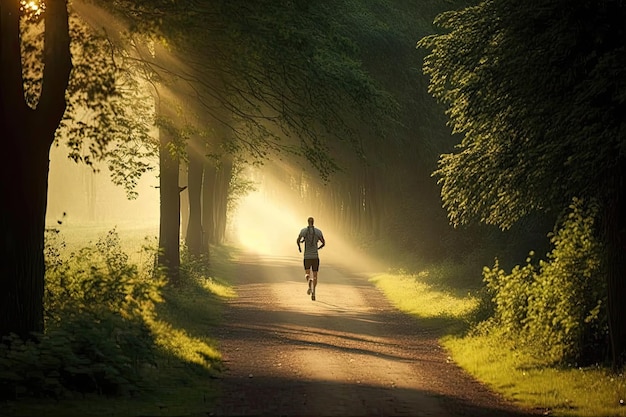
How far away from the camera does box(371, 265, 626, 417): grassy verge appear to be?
12359mm

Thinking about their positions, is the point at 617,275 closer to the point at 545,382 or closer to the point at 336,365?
the point at 545,382

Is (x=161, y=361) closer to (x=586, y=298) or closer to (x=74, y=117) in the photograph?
(x=74, y=117)

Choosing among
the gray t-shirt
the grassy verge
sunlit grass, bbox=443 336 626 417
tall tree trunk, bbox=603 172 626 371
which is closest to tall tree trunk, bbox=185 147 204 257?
the gray t-shirt

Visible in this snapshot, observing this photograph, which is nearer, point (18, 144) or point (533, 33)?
point (18, 144)

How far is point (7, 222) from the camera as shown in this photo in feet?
43.0

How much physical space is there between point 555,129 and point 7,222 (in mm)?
7799

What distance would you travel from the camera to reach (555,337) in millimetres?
15938

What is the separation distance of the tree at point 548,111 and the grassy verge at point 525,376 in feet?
3.62

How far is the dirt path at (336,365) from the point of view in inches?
468

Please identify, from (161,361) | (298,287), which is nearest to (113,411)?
(161,361)

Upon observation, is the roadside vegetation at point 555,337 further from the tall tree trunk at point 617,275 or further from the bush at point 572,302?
the tall tree trunk at point 617,275

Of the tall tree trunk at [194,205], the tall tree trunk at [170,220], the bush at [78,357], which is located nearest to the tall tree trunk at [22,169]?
the bush at [78,357]

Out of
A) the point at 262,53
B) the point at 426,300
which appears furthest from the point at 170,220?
the point at 262,53

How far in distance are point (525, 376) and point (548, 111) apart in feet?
13.1
